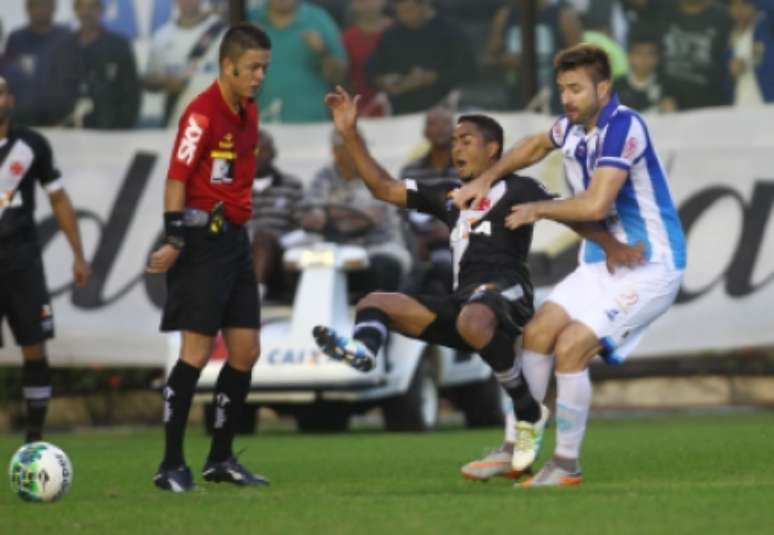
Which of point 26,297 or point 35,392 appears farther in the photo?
point 35,392

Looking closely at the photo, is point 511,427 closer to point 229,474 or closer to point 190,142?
point 229,474

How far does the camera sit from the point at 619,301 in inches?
388

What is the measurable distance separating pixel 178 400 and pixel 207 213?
2.84 ft

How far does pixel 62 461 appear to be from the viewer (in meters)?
9.35

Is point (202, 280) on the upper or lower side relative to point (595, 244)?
lower

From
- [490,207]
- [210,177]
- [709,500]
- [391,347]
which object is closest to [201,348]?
[210,177]

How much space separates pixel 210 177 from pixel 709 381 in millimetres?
9055

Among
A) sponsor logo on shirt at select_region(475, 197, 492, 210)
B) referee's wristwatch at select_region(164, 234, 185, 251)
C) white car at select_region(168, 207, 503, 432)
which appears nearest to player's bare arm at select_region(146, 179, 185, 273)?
referee's wristwatch at select_region(164, 234, 185, 251)

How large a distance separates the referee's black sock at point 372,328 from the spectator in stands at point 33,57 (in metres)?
8.76

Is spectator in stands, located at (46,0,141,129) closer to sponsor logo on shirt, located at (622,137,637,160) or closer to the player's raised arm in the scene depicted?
the player's raised arm

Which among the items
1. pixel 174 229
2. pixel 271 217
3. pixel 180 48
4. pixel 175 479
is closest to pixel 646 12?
pixel 271 217

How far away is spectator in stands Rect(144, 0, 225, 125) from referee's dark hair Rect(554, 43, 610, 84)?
27.7ft

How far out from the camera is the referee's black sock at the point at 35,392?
1377 centimetres

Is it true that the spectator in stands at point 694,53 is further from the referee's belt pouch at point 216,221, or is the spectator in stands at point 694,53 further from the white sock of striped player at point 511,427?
the referee's belt pouch at point 216,221
